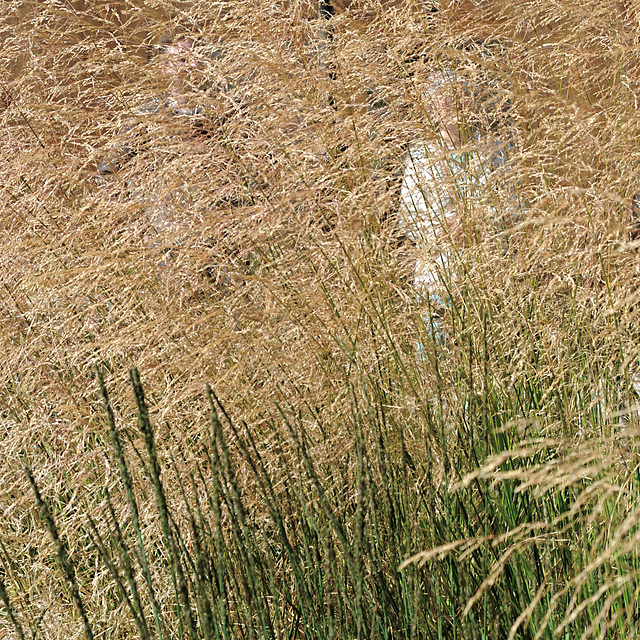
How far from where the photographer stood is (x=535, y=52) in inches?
82.3

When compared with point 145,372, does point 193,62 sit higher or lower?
higher

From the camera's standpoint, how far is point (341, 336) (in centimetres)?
172

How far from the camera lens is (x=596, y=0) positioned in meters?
2.07

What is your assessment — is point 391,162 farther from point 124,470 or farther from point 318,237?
point 124,470

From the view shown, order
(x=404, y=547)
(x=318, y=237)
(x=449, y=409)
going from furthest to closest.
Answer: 1. (x=318, y=237)
2. (x=449, y=409)
3. (x=404, y=547)

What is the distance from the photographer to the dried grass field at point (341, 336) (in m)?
1.40

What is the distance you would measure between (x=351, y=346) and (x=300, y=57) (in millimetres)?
927

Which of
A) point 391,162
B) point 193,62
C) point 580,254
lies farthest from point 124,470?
point 193,62

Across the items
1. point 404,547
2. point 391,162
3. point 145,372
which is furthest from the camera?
point 391,162

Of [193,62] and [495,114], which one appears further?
[193,62]

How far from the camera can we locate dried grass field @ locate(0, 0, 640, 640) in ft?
4.59

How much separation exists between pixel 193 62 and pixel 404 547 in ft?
4.57

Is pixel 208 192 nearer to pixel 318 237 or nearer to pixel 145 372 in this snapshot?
pixel 318 237

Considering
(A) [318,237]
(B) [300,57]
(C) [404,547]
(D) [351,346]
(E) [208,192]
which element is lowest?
(C) [404,547]
